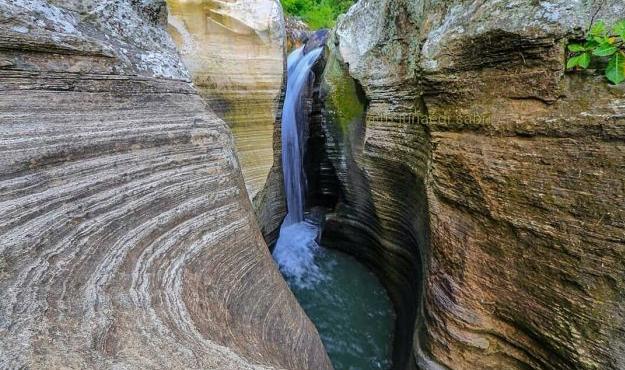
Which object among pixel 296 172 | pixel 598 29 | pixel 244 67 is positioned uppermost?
pixel 244 67

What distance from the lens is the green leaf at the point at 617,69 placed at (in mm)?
1899

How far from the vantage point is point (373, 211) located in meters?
5.12

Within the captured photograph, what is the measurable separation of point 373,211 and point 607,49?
3508mm

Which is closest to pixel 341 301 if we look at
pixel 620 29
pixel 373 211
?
pixel 373 211

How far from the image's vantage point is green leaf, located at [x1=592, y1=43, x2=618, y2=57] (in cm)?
190

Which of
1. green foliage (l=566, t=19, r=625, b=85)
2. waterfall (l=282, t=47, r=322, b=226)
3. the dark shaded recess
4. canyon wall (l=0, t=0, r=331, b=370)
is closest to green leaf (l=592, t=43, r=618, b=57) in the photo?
green foliage (l=566, t=19, r=625, b=85)

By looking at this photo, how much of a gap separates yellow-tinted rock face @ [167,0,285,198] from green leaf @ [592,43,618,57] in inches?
161

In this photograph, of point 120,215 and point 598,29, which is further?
point 598,29

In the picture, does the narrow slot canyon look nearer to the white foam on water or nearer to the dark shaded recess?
the dark shaded recess

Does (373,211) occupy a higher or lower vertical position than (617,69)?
lower

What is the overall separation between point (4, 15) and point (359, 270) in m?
5.23

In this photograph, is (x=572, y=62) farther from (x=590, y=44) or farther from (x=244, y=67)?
(x=244, y=67)

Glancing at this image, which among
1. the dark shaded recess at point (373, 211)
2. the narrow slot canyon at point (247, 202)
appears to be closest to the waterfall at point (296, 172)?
the dark shaded recess at point (373, 211)

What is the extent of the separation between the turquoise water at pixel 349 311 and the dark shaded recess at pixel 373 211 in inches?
5.9
